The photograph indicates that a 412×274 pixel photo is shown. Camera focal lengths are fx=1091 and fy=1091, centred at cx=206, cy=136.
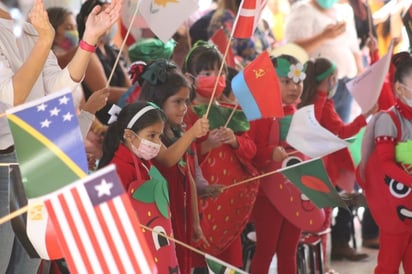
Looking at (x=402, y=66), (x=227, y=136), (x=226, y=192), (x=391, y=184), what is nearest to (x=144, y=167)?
(x=227, y=136)

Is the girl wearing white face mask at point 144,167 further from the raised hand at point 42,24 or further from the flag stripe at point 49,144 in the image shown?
the flag stripe at point 49,144

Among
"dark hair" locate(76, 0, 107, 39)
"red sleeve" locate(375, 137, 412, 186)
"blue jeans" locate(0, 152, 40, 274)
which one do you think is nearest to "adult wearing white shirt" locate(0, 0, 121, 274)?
"blue jeans" locate(0, 152, 40, 274)

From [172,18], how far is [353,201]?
1.25 meters

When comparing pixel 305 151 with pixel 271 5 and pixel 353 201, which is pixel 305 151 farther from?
pixel 271 5

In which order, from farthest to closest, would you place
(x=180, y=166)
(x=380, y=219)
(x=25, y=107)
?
1. (x=380, y=219)
2. (x=180, y=166)
3. (x=25, y=107)

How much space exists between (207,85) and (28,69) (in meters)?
1.70

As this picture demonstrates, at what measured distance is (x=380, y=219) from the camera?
4680mm

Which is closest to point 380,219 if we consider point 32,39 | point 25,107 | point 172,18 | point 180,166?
point 180,166

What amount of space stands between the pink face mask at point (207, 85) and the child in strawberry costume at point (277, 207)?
16.0 inches

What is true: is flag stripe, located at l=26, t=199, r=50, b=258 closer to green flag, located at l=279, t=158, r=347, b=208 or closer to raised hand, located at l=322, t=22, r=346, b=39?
green flag, located at l=279, t=158, r=347, b=208

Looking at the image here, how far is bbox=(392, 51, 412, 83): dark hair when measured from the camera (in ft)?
15.6

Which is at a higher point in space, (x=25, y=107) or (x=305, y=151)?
(x=25, y=107)

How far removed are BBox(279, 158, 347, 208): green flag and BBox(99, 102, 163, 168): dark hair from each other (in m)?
0.98

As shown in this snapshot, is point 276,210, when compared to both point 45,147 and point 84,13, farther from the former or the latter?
point 45,147
